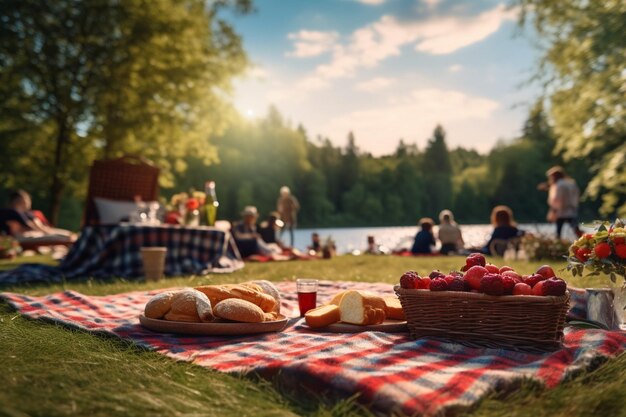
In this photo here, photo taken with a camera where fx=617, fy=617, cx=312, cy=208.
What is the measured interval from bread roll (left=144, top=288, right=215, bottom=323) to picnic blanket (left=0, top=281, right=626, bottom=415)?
102mm

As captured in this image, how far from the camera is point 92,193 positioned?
938 cm

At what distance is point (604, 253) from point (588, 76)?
34.4 feet

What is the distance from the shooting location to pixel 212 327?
3.15m

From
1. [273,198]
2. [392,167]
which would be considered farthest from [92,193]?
[392,167]

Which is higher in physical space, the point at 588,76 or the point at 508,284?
the point at 588,76

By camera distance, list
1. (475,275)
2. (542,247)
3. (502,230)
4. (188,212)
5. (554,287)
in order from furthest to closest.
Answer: (502,230) < (542,247) < (188,212) < (475,275) < (554,287)

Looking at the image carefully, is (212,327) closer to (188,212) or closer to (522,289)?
(522,289)

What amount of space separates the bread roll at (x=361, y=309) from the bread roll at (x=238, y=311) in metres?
0.48

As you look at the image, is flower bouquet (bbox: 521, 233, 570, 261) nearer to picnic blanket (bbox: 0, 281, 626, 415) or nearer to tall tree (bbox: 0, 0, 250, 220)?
picnic blanket (bbox: 0, 281, 626, 415)

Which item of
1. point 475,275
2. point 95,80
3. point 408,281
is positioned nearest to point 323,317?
point 408,281


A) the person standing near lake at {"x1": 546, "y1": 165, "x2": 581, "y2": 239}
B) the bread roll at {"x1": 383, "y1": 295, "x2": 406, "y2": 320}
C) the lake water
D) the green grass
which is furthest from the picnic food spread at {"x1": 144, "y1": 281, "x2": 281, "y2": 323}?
the person standing near lake at {"x1": 546, "y1": 165, "x2": 581, "y2": 239}

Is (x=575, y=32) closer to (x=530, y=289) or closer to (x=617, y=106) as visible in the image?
(x=617, y=106)

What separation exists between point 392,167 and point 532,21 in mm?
62361

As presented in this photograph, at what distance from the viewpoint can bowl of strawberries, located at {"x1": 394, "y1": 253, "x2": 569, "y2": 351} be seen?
283 centimetres
